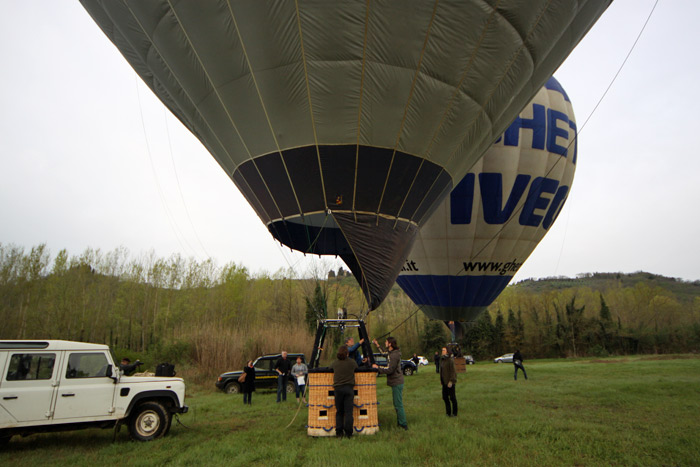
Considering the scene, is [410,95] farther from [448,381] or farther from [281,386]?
[281,386]

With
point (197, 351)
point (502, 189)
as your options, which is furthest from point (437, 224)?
point (197, 351)

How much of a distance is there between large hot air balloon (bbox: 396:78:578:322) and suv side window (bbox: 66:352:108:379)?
35.7 ft

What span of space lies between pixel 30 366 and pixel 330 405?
3.85 meters

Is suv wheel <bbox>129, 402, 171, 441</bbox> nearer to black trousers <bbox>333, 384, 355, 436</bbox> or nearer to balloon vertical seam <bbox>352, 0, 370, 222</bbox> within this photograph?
black trousers <bbox>333, 384, 355, 436</bbox>

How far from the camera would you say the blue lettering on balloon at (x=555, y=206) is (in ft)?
50.9

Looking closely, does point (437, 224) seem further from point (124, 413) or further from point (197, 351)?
point (197, 351)

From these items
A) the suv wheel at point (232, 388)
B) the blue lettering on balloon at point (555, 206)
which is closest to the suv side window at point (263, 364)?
the suv wheel at point (232, 388)

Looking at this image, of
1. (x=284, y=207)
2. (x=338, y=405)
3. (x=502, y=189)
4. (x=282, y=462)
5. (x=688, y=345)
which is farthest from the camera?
(x=688, y=345)

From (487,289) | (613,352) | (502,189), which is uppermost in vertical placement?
(502,189)

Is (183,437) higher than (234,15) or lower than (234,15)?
lower

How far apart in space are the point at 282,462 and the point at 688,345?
162 feet

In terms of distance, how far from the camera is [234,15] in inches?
227

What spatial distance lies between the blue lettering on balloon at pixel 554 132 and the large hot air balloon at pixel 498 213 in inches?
1.3

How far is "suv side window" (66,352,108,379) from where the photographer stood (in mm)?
5777
